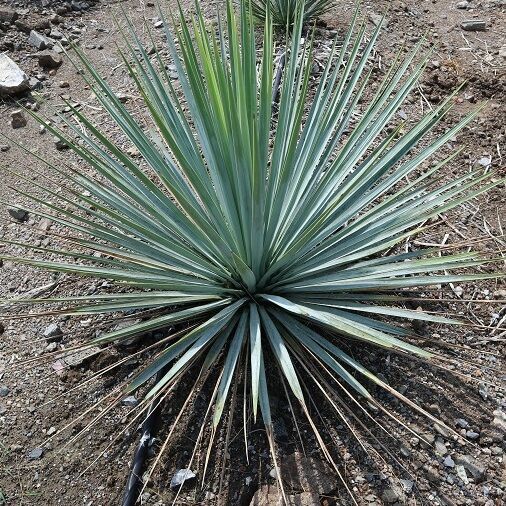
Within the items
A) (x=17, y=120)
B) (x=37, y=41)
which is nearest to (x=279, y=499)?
(x=17, y=120)

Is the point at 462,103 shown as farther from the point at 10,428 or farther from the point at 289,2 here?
the point at 10,428

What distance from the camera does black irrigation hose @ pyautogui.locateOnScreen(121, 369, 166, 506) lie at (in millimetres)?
1800

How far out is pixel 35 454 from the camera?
6.34 ft

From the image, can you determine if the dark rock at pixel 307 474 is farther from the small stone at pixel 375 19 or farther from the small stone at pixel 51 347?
the small stone at pixel 375 19

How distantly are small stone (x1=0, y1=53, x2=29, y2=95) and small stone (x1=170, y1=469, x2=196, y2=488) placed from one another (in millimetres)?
2536

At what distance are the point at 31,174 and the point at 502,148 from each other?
7.97ft

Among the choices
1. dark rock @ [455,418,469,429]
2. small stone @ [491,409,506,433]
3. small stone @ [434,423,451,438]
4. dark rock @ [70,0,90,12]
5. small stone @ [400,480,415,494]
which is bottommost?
small stone @ [400,480,415,494]

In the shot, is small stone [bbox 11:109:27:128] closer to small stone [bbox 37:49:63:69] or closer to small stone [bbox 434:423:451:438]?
small stone [bbox 37:49:63:69]

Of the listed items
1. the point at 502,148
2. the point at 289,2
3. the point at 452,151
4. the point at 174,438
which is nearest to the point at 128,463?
the point at 174,438

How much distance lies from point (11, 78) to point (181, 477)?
261 centimetres

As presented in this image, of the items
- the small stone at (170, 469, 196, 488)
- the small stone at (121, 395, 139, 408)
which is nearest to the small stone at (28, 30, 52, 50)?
the small stone at (121, 395, 139, 408)

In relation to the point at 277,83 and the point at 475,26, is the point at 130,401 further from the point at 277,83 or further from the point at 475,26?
the point at 475,26

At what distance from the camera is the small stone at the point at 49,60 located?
3.59 meters

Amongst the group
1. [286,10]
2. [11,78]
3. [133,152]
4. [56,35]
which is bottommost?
[133,152]
